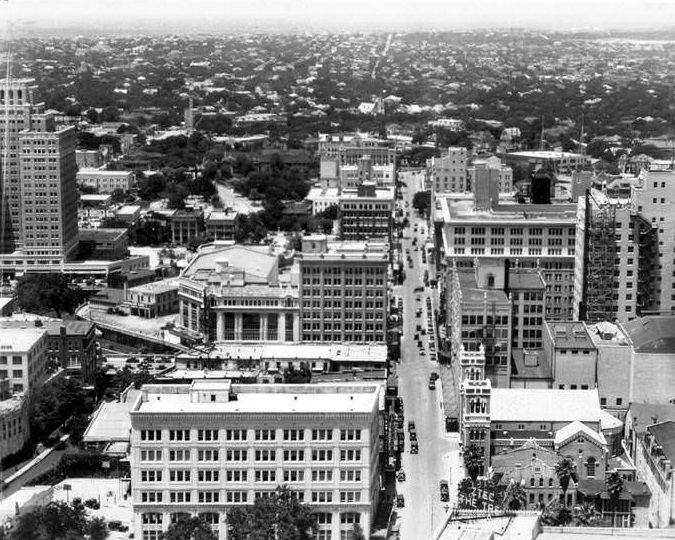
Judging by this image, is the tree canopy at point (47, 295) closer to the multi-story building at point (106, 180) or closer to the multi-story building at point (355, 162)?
the multi-story building at point (355, 162)

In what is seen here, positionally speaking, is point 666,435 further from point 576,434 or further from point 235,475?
point 235,475

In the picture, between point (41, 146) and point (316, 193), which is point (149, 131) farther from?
point (41, 146)

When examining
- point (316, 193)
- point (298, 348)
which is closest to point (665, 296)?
point (298, 348)

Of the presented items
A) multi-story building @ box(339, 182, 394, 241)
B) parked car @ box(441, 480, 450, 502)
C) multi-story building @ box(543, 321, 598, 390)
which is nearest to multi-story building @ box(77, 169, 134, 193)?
multi-story building @ box(339, 182, 394, 241)

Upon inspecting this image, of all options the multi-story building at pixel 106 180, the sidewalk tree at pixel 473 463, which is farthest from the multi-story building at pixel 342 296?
the multi-story building at pixel 106 180

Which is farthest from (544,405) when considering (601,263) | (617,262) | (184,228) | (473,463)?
(184,228)

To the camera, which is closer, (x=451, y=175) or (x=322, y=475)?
(x=322, y=475)

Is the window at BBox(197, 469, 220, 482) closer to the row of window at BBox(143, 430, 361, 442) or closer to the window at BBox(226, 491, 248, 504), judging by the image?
the window at BBox(226, 491, 248, 504)
